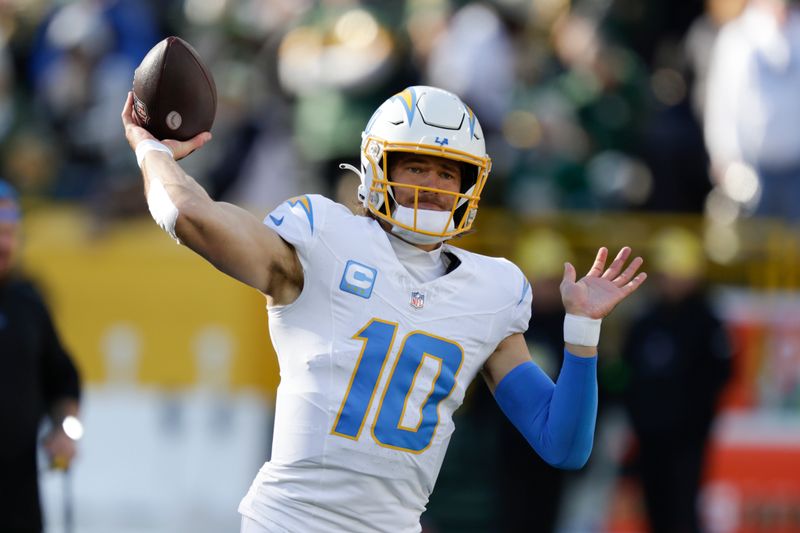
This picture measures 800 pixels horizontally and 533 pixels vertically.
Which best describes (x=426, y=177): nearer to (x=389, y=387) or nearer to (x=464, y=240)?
(x=389, y=387)

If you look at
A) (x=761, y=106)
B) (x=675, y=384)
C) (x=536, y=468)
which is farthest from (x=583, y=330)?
(x=761, y=106)

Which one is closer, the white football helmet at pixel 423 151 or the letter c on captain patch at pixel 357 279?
the letter c on captain patch at pixel 357 279

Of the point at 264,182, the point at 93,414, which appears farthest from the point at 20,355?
the point at 264,182

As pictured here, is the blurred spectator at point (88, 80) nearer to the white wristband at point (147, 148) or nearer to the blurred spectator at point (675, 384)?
the blurred spectator at point (675, 384)

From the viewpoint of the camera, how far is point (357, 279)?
3.92 metres

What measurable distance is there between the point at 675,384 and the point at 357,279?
520cm

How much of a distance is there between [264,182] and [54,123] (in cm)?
188

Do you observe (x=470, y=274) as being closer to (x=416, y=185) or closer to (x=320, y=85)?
(x=416, y=185)

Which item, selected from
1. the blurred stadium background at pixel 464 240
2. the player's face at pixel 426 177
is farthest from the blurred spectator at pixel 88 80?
the player's face at pixel 426 177

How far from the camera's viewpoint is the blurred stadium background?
908 centimetres

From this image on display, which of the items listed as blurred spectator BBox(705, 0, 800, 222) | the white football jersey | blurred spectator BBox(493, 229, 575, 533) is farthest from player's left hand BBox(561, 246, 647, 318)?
blurred spectator BBox(705, 0, 800, 222)

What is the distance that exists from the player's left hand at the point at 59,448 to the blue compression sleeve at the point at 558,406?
2.32 metres

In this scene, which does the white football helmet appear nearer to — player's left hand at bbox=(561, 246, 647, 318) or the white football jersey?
the white football jersey

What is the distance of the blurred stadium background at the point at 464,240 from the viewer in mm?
Result: 9078
